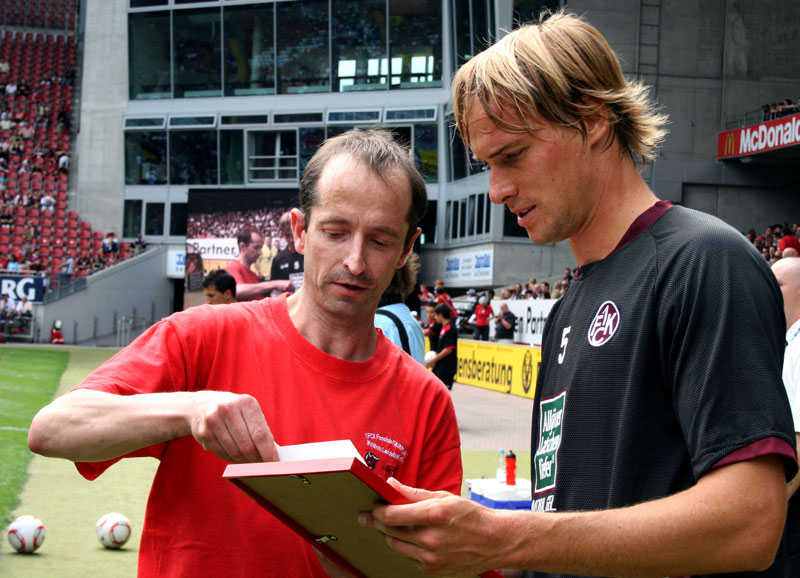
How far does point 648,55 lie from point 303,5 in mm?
16747

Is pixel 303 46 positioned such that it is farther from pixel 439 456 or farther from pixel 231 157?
pixel 439 456

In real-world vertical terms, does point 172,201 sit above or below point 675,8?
below

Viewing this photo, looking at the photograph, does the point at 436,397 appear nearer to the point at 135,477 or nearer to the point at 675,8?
the point at 135,477

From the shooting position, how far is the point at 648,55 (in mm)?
35156

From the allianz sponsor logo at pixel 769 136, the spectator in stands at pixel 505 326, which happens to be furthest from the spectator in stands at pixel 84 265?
the allianz sponsor logo at pixel 769 136

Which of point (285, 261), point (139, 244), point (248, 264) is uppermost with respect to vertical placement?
point (139, 244)

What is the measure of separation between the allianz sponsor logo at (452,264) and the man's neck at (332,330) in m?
35.9

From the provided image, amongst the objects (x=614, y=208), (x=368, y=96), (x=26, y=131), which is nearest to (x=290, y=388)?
(x=614, y=208)

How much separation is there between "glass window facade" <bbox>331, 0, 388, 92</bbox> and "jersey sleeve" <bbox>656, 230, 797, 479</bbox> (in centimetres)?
4009

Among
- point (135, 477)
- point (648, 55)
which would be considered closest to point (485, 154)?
point (135, 477)

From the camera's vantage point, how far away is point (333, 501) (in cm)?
169

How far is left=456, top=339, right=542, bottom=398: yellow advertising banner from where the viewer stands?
1956 centimetres

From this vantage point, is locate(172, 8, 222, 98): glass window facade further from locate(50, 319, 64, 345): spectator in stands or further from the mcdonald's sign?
the mcdonald's sign

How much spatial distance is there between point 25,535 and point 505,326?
18.8m
